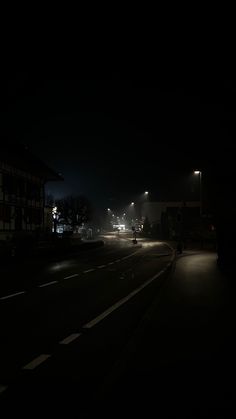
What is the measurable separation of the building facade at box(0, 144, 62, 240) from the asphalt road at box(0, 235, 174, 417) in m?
26.4

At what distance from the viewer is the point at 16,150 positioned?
44.4 meters

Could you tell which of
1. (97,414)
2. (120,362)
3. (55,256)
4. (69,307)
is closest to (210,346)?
(120,362)

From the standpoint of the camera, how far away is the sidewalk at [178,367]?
5.08 meters

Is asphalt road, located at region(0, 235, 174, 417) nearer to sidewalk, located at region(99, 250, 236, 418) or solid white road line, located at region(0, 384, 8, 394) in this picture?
solid white road line, located at region(0, 384, 8, 394)

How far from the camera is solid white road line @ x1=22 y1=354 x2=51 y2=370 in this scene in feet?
21.3

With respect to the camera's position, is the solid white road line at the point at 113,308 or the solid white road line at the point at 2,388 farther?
the solid white road line at the point at 113,308

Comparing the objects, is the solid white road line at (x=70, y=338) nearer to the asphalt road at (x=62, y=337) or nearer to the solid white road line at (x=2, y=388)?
the asphalt road at (x=62, y=337)

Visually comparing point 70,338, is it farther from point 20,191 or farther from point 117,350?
point 20,191

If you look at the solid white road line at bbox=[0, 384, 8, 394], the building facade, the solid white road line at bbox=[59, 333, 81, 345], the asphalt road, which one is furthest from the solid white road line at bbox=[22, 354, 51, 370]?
the building facade

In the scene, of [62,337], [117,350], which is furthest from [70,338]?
[117,350]

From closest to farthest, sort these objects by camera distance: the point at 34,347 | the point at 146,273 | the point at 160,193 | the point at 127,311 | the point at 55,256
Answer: the point at 34,347, the point at 127,311, the point at 146,273, the point at 55,256, the point at 160,193

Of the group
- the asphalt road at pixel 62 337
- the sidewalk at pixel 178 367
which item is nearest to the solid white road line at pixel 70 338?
the asphalt road at pixel 62 337

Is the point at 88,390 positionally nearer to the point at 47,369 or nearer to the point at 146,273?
the point at 47,369

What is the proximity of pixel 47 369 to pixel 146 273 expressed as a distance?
17.3m
